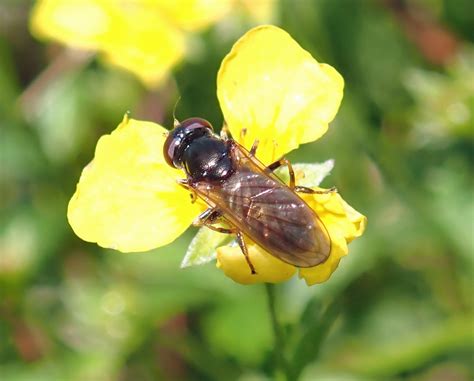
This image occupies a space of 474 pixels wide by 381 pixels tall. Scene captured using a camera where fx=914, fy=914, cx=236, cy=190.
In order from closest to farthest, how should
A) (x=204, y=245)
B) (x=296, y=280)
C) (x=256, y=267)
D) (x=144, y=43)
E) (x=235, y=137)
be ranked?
1. (x=256, y=267)
2. (x=204, y=245)
3. (x=235, y=137)
4. (x=296, y=280)
5. (x=144, y=43)

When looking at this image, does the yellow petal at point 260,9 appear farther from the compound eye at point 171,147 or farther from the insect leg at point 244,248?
the insect leg at point 244,248

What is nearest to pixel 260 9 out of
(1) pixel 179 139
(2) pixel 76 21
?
(2) pixel 76 21

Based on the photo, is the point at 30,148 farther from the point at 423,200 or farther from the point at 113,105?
the point at 423,200

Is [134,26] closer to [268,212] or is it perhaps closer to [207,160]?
[207,160]

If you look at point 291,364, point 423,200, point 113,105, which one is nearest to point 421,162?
point 423,200

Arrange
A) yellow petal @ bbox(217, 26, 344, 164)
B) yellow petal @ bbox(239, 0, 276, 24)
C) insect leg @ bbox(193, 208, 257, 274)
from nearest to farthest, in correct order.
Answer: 1. insect leg @ bbox(193, 208, 257, 274)
2. yellow petal @ bbox(217, 26, 344, 164)
3. yellow petal @ bbox(239, 0, 276, 24)

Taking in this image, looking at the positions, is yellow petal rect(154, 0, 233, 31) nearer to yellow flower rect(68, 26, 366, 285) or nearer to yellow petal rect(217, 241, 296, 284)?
yellow flower rect(68, 26, 366, 285)

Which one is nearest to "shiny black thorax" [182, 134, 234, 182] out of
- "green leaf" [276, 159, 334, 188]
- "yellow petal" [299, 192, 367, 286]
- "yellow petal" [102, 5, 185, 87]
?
"green leaf" [276, 159, 334, 188]
